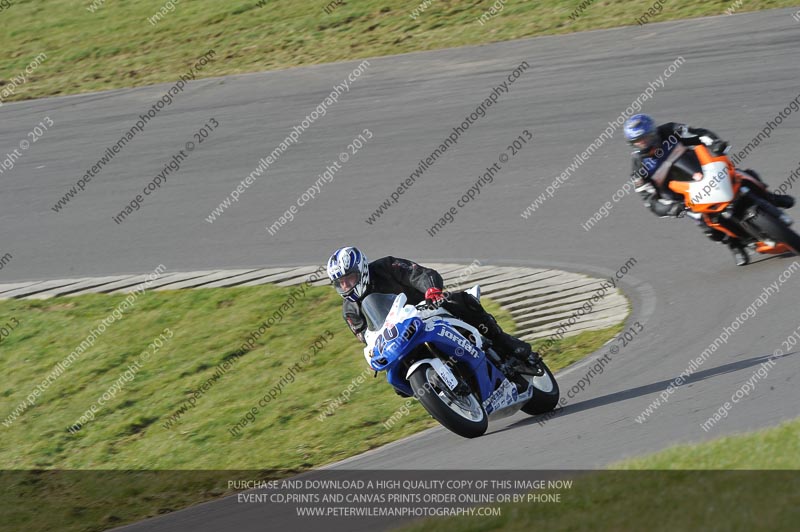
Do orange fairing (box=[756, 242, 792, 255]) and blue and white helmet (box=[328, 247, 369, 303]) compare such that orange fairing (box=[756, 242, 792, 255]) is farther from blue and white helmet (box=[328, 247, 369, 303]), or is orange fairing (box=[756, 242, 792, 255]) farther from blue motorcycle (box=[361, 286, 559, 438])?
blue and white helmet (box=[328, 247, 369, 303])

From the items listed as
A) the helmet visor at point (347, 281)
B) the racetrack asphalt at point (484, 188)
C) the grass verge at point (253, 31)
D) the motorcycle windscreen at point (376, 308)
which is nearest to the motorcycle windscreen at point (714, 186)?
the racetrack asphalt at point (484, 188)

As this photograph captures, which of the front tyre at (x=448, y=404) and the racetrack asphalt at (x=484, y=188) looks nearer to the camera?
the front tyre at (x=448, y=404)

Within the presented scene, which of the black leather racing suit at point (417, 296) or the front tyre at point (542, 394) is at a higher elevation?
the black leather racing suit at point (417, 296)

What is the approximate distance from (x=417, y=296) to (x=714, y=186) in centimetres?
437

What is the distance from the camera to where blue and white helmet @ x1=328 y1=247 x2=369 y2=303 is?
9.09 m

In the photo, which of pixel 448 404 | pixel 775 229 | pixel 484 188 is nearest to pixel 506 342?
pixel 448 404

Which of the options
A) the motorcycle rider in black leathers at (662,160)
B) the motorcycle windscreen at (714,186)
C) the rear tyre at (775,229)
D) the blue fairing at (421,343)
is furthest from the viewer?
the motorcycle rider in black leathers at (662,160)

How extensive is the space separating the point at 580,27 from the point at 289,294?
9.96m

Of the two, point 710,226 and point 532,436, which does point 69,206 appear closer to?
point 710,226

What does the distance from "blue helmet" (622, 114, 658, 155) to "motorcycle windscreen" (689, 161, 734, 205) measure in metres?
0.71

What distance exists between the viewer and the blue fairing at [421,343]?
8688 millimetres

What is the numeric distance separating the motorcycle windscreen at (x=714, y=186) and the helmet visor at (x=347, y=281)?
4.88m

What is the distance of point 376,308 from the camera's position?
29.6ft

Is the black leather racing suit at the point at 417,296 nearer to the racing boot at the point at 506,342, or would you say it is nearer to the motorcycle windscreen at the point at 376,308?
the racing boot at the point at 506,342
